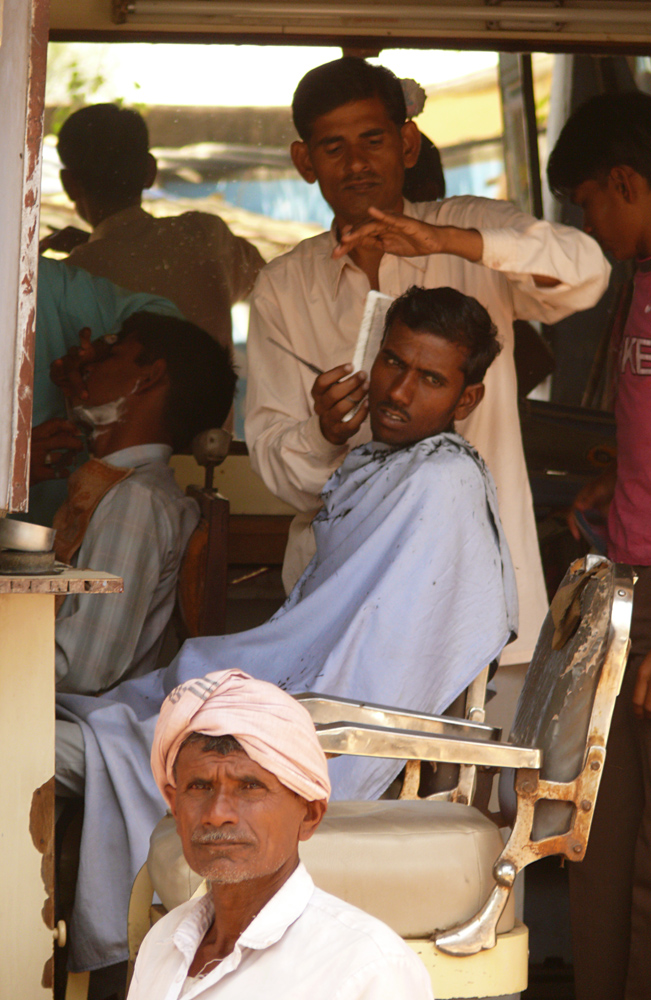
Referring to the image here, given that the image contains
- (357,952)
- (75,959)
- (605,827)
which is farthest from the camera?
(605,827)

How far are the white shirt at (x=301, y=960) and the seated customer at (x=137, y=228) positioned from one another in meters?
3.06

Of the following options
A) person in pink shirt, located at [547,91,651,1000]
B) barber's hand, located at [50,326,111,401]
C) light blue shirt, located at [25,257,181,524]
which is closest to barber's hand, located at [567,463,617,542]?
person in pink shirt, located at [547,91,651,1000]

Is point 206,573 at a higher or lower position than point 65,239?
lower

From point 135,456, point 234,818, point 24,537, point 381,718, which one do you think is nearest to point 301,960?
point 234,818

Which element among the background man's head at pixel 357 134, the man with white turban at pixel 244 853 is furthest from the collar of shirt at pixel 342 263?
the man with white turban at pixel 244 853

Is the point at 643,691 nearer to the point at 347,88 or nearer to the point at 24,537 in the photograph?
the point at 24,537

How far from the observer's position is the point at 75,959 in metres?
1.98

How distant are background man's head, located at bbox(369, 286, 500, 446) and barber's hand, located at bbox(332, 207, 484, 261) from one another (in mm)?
96

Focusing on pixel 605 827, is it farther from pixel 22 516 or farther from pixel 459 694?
pixel 22 516

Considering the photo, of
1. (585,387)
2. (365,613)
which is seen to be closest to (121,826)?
(365,613)

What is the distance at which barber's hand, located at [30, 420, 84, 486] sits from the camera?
10.2 feet

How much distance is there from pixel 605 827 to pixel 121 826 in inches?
39.9

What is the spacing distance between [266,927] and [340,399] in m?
1.46

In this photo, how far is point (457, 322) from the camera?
2.29 meters
